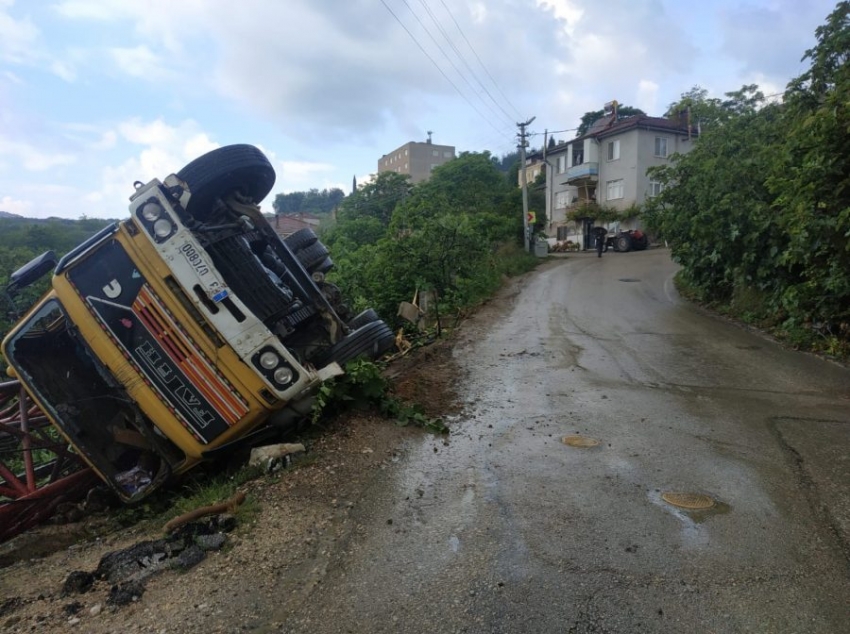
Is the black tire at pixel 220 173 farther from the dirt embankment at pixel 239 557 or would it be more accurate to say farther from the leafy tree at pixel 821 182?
the leafy tree at pixel 821 182

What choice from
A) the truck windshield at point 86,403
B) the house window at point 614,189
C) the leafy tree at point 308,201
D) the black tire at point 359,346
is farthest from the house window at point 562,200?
the leafy tree at point 308,201

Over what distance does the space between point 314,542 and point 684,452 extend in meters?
3.24

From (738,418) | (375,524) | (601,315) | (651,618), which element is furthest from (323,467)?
(601,315)

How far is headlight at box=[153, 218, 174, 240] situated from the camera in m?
4.53

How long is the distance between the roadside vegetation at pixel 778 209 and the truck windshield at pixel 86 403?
8.22 meters

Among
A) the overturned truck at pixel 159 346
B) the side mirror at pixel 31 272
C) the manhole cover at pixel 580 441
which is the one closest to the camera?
the overturned truck at pixel 159 346

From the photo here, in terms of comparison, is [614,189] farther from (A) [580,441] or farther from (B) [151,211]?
(B) [151,211]

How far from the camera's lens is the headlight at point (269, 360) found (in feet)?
14.8

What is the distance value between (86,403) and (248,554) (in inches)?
98.1

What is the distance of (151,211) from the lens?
4555mm

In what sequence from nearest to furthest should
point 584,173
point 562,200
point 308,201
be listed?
1. point 584,173
2. point 562,200
3. point 308,201

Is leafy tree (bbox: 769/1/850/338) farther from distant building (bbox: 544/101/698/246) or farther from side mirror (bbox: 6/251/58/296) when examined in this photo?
distant building (bbox: 544/101/698/246)

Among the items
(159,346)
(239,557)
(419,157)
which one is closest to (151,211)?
(159,346)

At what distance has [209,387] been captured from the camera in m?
4.45
